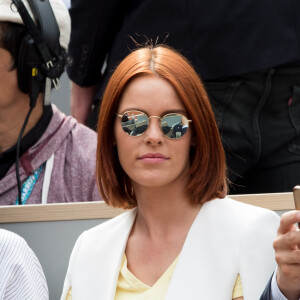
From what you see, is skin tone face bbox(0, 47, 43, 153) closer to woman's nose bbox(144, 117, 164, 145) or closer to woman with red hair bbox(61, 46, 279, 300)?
woman with red hair bbox(61, 46, 279, 300)

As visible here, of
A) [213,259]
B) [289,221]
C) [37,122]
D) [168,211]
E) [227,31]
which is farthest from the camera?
[37,122]

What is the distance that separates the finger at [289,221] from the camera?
1.46 m

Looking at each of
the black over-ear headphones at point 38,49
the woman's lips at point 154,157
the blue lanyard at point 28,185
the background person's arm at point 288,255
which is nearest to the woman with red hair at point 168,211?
the woman's lips at point 154,157

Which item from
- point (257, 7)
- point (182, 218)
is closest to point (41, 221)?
point (182, 218)

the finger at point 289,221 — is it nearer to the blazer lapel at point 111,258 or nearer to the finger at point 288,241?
the finger at point 288,241

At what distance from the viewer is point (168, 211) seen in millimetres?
1974

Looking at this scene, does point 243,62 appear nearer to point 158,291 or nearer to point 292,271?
point 158,291

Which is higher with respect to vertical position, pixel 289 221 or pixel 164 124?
pixel 164 124

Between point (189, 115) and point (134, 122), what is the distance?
0.12m

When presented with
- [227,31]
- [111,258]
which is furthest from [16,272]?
[227,31]

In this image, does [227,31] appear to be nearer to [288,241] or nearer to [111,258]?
[111,258]

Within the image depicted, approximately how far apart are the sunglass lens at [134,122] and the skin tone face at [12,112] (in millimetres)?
953

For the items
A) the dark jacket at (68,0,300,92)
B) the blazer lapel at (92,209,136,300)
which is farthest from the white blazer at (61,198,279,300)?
the dark jacket at (68,0,300,92)

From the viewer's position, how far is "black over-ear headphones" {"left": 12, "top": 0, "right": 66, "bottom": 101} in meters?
2.72
